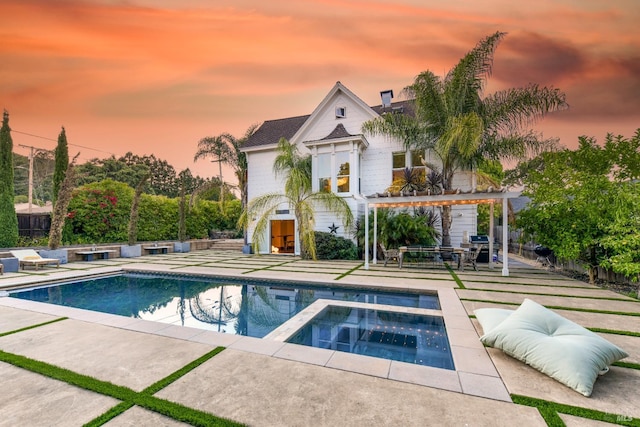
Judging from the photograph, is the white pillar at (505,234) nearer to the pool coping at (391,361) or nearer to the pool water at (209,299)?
the pool water at (209,299)

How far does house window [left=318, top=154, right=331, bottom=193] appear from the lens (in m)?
14.5

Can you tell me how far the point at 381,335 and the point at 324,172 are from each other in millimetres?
10844

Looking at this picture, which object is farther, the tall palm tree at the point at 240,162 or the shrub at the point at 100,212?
the tall palm tree at the point at 240,162

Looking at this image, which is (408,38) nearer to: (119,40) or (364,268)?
(364,268)

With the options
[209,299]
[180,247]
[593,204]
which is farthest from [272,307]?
[180,247]

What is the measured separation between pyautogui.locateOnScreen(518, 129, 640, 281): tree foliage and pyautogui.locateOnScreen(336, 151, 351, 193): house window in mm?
7600

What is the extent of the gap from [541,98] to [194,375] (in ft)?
43.8

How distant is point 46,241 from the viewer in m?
14.0

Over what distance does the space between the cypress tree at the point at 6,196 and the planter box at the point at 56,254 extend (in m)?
3.66

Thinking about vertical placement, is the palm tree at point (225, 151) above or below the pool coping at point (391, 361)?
above

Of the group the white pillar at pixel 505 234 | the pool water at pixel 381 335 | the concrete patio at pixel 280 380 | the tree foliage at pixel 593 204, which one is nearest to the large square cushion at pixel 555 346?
the concrete patio at pixel 280 380

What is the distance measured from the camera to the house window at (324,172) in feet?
47.4

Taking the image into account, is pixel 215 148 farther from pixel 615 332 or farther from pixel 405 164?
pixel 615 332

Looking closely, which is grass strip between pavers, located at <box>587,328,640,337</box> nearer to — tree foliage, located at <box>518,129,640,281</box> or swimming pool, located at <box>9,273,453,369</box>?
swimming pool, located at <box>9,273,453,369</box>
